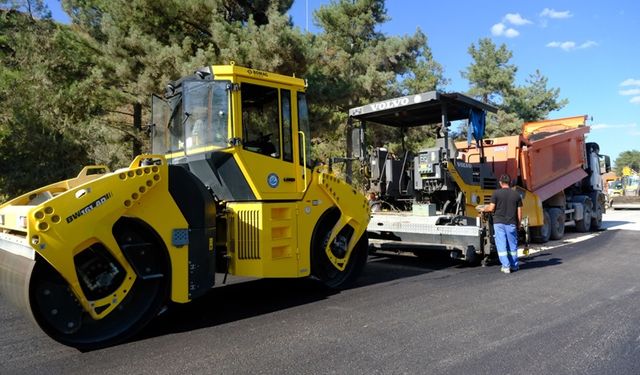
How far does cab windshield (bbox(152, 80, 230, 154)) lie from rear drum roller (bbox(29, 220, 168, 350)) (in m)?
1.37

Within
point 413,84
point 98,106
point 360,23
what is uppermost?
point 360,23

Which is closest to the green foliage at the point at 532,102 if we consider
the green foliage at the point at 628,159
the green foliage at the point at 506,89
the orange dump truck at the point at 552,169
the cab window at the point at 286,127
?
the green foliage at the point at 506,89

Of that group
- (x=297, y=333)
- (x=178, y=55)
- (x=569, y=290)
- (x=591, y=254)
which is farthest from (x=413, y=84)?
(x=297, y=333)

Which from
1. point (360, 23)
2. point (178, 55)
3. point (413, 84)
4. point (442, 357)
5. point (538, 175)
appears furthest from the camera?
point (413, 84)

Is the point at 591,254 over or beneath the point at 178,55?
beneath

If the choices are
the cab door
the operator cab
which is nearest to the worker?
the operator cab

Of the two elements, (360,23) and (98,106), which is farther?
(360,23)

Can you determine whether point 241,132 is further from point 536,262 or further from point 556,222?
point 556,222

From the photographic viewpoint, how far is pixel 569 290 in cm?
629

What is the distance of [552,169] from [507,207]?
506 centimetres

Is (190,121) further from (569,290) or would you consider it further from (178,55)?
Result: (178,55)

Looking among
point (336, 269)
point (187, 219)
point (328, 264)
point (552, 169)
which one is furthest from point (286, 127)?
point (552, 169)

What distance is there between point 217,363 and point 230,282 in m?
3.32

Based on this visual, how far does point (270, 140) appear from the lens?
5.65 meters
